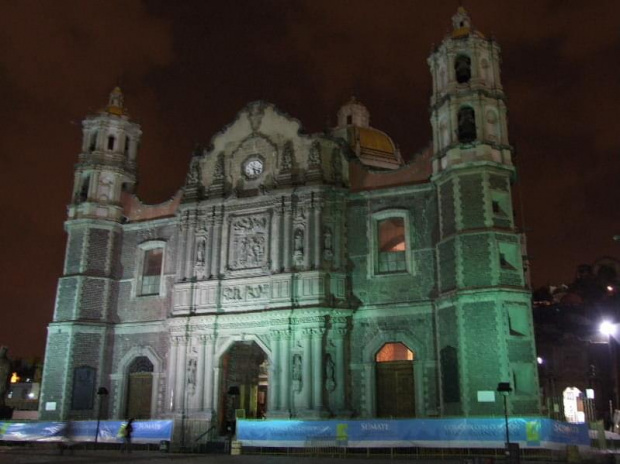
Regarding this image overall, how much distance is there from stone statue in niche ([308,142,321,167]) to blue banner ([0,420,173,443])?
13.1m

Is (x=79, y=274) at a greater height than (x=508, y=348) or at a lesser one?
greater

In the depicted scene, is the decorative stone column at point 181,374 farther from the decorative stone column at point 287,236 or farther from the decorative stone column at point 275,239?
the decorative stone column at point 287,236

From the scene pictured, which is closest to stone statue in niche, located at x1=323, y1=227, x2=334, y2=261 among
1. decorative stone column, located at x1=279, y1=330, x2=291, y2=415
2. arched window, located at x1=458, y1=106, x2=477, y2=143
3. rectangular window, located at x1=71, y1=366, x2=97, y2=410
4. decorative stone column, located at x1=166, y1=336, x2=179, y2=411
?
decorative stone column, located at x1=279, y1=330, x2=291, y2=415

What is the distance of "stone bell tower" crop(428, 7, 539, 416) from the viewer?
24938mm

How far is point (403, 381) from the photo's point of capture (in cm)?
2784

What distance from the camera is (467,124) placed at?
96.2 ft

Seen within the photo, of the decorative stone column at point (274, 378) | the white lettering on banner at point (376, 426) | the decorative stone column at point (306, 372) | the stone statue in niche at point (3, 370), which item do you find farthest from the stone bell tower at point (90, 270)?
the white lettering on banner at point (376, 426)

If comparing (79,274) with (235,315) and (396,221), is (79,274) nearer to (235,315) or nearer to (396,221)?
(235,315)

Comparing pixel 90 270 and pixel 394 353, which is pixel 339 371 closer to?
pixel 394 353

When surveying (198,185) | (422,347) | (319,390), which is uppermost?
(198,185)

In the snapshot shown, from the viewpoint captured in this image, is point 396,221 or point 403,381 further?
point 396,221

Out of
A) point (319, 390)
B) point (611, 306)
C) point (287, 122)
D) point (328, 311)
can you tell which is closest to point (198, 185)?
point (287, 122)

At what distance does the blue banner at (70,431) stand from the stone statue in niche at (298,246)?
9.03 meters

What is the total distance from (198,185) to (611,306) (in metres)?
28.1
